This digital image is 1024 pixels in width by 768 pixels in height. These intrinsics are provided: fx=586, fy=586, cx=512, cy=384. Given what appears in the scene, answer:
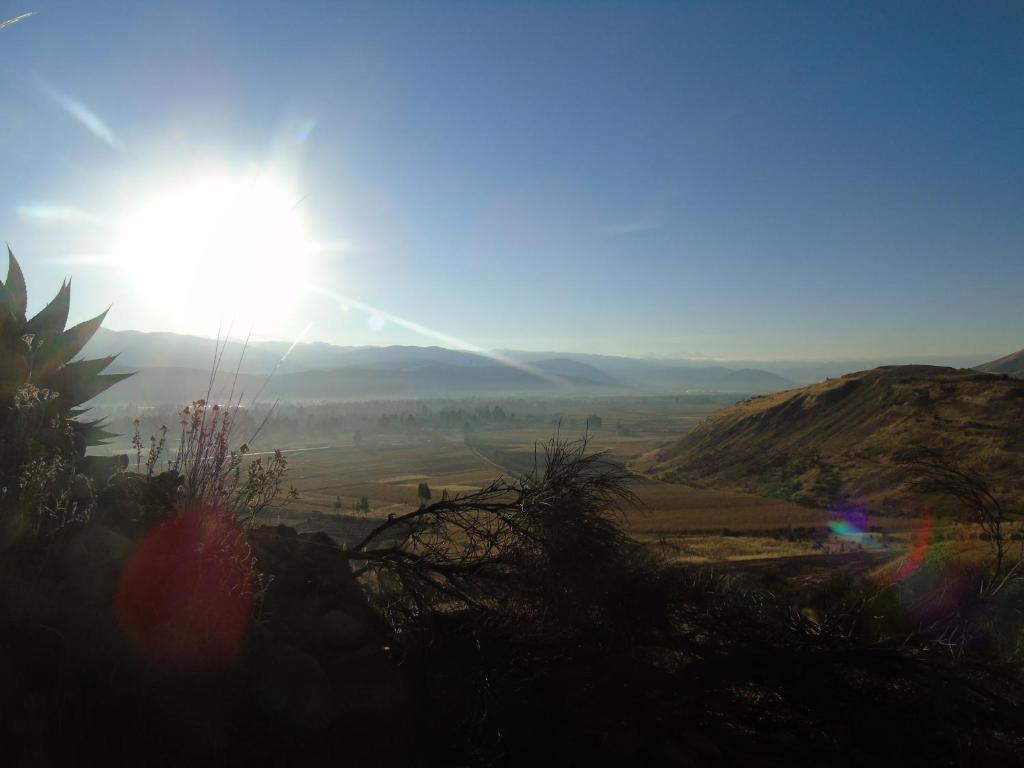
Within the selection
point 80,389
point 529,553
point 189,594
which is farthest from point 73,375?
point 529,553

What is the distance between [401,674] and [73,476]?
2.63 m

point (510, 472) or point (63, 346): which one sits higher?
point (63, 346)

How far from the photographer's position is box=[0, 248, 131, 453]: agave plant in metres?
4.48

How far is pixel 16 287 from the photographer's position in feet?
17.2

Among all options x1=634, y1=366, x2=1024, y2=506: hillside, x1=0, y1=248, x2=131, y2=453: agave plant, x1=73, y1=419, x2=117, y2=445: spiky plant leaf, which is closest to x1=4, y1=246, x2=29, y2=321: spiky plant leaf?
x1=0, y1=248, x2=131, y2=453: agave plant

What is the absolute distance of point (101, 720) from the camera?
2.94 meters

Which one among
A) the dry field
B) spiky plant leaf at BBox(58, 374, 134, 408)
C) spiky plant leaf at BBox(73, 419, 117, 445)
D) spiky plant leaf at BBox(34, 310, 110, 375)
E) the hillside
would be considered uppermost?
spiky plant leaf at BBox(34, 310, 110, 375)

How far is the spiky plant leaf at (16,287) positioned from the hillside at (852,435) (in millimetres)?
42392

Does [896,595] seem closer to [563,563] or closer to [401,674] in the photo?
[563,563]

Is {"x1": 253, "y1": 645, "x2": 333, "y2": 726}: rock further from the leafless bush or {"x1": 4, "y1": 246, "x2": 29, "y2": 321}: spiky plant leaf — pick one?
{"x1": 4, "y1": 246, "x2": 29, "y2": 321}: spiky plant leaf

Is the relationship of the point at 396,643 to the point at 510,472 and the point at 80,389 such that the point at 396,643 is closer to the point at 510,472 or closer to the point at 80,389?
the point at 80,389

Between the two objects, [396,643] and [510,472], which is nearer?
[396,643]

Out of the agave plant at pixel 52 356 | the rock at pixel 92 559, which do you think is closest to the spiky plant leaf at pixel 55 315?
the agave plant at pixel 52 356

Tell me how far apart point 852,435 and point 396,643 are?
5292cm
